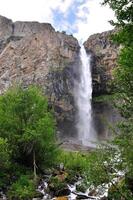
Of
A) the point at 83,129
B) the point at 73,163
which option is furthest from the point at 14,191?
the point at 83,129

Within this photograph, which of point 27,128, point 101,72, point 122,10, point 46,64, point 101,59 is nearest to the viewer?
point 122,10

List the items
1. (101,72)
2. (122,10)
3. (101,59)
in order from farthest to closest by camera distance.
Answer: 1. (101,59)
2. (101,72)
3. (122,10)

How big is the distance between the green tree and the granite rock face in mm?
65525

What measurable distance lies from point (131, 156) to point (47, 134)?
36531 mm

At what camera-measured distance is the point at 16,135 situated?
182 feet

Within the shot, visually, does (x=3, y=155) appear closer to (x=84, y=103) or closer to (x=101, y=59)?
(x=84, y=103)

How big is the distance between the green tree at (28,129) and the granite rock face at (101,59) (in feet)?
215

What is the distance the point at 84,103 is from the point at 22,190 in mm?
78450

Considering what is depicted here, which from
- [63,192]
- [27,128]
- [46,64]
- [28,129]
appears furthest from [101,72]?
[63,192]

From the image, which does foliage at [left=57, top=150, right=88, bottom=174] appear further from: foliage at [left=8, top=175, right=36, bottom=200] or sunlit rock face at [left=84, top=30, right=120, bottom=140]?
sunlit rock face at [left=84, top=30, right=120, bottom=140]

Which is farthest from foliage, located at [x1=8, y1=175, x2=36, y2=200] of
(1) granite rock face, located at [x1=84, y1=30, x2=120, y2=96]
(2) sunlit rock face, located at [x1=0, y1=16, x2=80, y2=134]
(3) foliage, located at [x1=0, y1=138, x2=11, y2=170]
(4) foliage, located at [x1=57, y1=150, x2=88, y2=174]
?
(1) granite rock face, located at [x1=84, y1=30, x2=120, y2=96]

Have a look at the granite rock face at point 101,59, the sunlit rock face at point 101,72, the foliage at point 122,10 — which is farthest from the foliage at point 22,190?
the granite rock face at point 101,59

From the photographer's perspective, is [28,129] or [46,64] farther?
[46,64]

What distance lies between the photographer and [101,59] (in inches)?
5320
